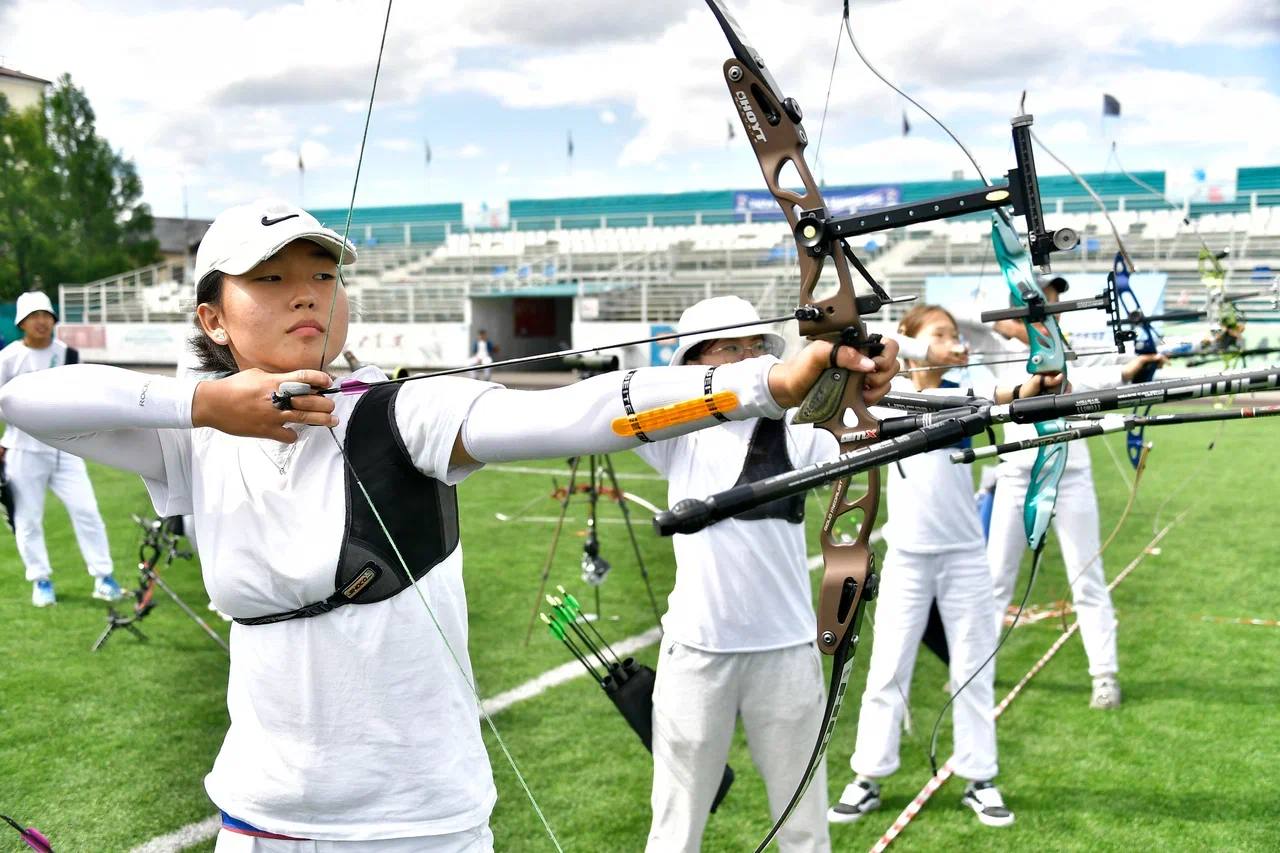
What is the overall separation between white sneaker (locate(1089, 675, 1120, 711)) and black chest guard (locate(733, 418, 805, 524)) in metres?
2.67

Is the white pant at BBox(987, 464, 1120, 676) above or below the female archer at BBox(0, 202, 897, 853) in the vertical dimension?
below

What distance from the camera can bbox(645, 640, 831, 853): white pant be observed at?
295 centimetres

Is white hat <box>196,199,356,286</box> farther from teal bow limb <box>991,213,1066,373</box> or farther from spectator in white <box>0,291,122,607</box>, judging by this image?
spectator in white <box>0,291,122,607</box>

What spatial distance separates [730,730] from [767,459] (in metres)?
0.70

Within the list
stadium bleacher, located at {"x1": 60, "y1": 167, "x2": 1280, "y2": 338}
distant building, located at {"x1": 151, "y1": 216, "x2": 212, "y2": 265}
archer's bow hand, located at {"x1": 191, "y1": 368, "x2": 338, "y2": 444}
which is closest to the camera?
archer's bow hand, located at {"x1": 191, "y1": 368, "x2": 338, "y2": 444}

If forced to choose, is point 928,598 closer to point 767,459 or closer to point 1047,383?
point 767,459

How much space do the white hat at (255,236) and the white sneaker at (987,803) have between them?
2.99 metres

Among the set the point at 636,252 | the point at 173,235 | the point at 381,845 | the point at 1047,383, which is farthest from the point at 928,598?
the point at 173,235

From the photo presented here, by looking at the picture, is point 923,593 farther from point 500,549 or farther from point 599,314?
point 599,314

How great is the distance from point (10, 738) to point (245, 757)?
3.46 m

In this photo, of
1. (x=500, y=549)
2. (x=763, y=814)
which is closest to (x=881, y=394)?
(x=763, y=814)

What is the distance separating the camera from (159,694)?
5.23 m

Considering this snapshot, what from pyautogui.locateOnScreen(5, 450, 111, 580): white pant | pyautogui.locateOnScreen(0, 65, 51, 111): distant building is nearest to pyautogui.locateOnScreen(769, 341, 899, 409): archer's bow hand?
pyautogui.locateOnScreen(0, 65, 51, 111): distant building

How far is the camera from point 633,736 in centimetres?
468
